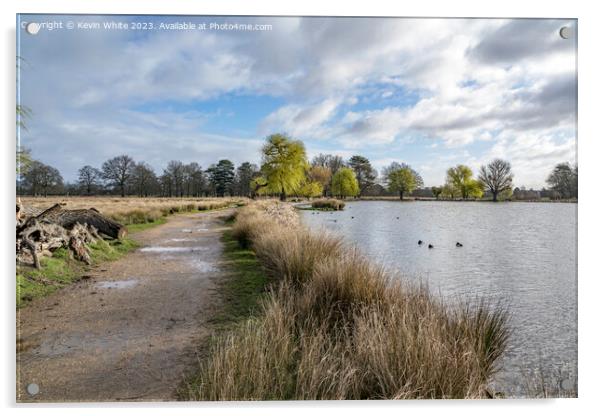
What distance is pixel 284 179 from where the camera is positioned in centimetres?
698

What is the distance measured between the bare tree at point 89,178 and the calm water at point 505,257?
13.4 feet

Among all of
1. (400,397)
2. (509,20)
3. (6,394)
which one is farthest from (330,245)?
(6,394)

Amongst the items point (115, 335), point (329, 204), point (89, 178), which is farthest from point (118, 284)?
point (329, 204)

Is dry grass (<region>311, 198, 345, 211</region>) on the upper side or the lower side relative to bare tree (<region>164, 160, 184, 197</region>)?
lower

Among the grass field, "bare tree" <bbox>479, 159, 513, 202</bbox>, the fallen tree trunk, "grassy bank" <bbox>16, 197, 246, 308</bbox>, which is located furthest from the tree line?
the fallen tree trunk

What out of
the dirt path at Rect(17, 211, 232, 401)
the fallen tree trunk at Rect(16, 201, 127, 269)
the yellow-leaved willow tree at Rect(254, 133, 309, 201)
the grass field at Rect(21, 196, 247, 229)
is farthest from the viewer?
the yellow-leaved willow tree at Rect(254, 133, 309, 201)

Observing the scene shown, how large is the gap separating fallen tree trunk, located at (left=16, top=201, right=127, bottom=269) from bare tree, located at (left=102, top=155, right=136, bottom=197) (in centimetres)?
77

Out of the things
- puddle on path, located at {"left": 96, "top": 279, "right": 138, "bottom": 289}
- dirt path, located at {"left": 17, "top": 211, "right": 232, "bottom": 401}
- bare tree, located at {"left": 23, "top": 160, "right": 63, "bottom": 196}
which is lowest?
dirt path, located at {"left": 17, "top": 211, "right": 232, "bottom": 401}

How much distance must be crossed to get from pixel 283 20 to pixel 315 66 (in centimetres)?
64

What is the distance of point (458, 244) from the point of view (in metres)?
9.16

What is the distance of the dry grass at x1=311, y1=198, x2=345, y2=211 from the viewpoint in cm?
703

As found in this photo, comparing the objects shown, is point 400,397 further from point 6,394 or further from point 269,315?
point 6,394

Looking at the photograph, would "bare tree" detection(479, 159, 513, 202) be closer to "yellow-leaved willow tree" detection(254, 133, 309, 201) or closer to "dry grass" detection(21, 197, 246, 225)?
"yellow-leaved willow tree" detection(254, 133, 309, 201)

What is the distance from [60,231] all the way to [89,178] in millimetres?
2203
